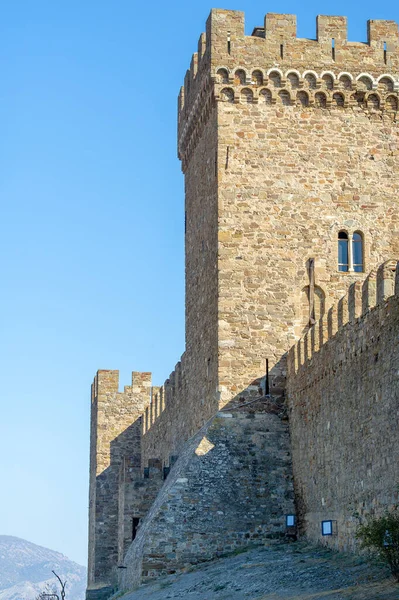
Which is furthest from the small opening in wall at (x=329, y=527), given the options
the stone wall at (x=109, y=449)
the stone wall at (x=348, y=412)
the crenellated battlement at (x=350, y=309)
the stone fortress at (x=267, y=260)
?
the stone wall at (x=109, y=449)

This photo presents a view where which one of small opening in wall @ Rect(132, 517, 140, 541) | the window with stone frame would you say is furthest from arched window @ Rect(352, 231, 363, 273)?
small opening in wall @ Rect(132, 517, 140, 541)

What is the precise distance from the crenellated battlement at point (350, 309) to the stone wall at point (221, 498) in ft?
5.10

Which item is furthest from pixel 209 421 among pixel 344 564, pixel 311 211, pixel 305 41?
pixel 305 41

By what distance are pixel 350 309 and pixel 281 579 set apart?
4.69 metres

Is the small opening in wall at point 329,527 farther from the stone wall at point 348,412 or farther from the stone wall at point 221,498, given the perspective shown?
the stone wall at point 221,498

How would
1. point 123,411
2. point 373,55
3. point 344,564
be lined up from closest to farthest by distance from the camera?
point 344,564
point 373,55
point 123,411

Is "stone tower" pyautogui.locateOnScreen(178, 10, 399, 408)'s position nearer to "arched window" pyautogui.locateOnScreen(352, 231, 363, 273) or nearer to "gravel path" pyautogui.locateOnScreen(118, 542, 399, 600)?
"arched window" pyautogui.locateOnScreen(352, 231, 363, 273)

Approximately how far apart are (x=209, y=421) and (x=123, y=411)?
14930 mm

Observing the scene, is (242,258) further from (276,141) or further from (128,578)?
(128,578)

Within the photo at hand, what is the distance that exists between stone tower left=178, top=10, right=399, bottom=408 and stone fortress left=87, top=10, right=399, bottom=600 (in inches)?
1.2

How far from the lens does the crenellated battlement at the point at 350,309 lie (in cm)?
1874

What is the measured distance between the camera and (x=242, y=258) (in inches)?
981

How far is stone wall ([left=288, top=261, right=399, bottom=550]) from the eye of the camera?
59.1 feet

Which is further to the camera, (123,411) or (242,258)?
(123,411)
